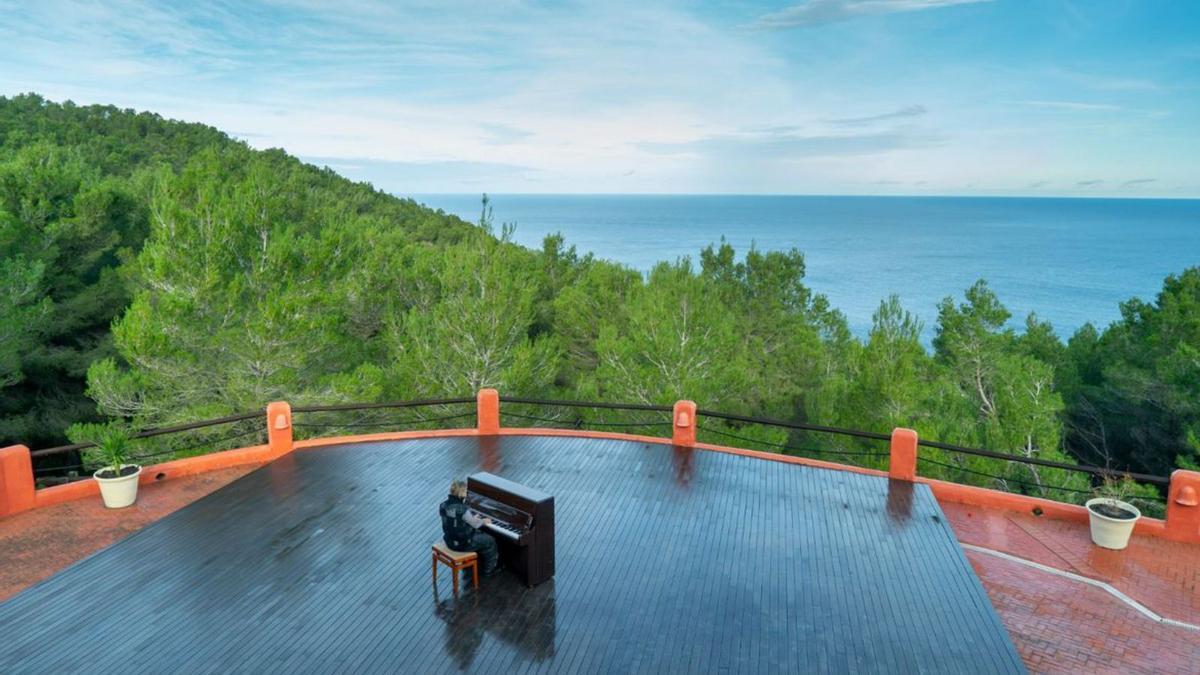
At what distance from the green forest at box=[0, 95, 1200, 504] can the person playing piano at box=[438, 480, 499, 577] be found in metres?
9.25

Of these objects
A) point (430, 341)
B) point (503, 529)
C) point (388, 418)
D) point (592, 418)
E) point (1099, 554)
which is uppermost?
point (430, 341)

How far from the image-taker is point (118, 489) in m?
9.31

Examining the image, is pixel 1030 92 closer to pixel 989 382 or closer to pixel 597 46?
pixel 597 46

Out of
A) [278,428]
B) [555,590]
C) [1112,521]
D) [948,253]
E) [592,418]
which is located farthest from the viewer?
[948,253]

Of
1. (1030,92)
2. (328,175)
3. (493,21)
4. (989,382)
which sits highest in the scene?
(1030,92)

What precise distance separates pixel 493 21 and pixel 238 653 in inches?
1157

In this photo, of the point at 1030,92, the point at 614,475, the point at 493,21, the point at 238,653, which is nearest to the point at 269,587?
the point at 238,653

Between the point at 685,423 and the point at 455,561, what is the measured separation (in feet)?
17.7

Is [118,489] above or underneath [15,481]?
underneath

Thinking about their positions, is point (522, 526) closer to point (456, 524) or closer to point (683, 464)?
point (456, 524)

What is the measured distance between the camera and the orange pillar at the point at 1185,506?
29.2ft

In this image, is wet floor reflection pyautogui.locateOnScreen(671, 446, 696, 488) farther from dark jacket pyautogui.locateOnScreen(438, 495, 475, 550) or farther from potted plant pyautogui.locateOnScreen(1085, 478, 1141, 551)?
potted plant pyautogui.locateOnScreen(1085, 478, 1141, 551)

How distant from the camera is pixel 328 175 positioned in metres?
46.1

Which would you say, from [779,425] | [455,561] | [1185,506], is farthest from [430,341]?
[1185,506]
